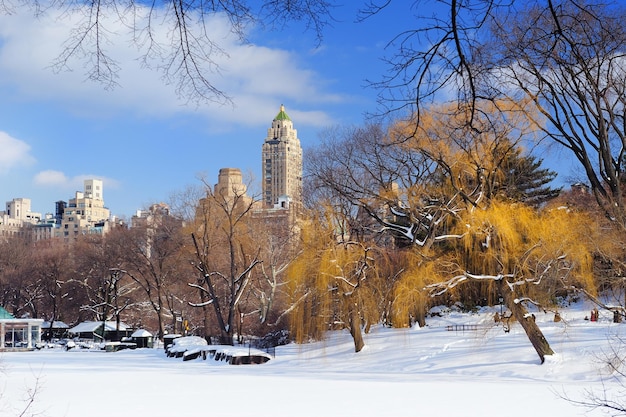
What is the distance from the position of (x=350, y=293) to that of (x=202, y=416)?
13.2 meters

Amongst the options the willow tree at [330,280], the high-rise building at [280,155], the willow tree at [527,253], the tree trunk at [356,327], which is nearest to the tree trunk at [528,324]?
the willow tree at [527,253]

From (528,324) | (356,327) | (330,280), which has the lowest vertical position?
(356,327)

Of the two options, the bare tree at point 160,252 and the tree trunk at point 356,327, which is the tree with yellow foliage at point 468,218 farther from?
the bare tree at point 160,252

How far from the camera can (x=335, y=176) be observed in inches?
1075

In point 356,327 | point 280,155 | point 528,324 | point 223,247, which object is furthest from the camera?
point 280,155

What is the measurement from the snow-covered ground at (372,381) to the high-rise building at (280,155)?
96.9 meters

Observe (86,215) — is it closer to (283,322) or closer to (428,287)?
(283,322)

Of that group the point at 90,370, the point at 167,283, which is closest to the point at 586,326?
the point at 90,370

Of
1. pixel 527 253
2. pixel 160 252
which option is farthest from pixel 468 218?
pixel 160 252

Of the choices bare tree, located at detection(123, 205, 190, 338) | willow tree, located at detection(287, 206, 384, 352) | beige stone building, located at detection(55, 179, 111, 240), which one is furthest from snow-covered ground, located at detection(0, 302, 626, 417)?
beige stone building, located at detection(55, 179, 111, 240)

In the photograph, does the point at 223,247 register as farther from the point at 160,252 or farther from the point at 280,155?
the point at 280,155

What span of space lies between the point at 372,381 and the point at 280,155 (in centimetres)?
12780

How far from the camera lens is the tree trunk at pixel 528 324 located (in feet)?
67.4

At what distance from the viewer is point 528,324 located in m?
20.8
